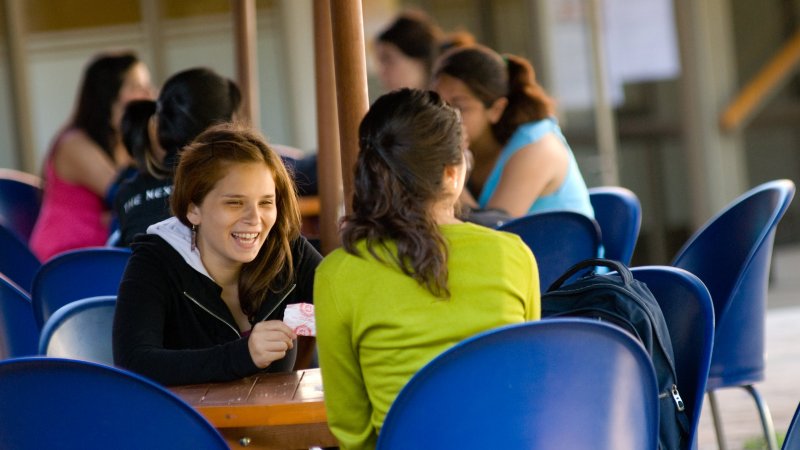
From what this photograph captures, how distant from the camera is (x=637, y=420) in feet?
5.23

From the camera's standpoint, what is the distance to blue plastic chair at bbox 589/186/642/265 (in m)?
3.21

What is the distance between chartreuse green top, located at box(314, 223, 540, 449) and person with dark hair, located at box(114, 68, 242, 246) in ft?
4.42

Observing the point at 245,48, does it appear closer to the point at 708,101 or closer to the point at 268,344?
the point at 268,344

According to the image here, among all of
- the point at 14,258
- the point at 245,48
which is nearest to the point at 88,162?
the point at 245,48

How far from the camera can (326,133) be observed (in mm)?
3223

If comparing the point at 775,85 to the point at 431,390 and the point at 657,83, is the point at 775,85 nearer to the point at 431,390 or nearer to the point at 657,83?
the point at 657,83

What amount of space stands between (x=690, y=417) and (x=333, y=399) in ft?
2.09

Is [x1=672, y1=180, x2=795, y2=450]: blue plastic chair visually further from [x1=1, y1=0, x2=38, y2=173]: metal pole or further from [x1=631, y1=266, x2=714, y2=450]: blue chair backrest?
[x1=1, y1=0, x2=38, y2=173]: metal pole

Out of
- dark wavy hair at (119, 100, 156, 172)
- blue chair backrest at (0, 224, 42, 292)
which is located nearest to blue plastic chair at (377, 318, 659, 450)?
dark wavy hair at (119, 100, 156, 172)

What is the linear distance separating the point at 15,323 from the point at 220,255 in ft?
2.82

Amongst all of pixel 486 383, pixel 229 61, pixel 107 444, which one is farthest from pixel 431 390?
pixel 229 61

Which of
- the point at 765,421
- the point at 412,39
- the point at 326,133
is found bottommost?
the point at 765,421

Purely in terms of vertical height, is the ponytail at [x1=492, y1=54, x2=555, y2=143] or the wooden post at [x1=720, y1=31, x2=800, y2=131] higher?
the ponytail at [x1=492, y1=54, x2=555, y2=143]

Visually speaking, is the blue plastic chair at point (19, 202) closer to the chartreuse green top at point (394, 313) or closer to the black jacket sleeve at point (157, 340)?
the black jacket sleeve at point (157, 340)
